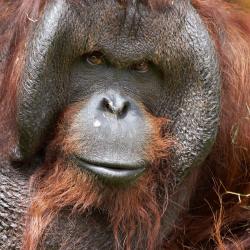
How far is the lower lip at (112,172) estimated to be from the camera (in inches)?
72.6

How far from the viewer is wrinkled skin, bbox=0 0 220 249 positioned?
187 centimetres

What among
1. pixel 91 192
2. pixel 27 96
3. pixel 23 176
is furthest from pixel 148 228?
pixel 27 96

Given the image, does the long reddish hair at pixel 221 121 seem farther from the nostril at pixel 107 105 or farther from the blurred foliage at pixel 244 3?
the nostril at pixel 107 105

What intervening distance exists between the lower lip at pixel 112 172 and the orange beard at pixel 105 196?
35mm

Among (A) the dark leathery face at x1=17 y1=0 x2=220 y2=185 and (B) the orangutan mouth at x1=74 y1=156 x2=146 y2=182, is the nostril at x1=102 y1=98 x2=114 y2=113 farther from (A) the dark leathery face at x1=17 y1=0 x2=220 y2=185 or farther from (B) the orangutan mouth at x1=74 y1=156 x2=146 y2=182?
(B) the orangutan mouth at x1=74 y1=156 x2=146 y2=182

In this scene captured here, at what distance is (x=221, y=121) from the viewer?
224 centimetres

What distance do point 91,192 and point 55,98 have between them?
0.29m

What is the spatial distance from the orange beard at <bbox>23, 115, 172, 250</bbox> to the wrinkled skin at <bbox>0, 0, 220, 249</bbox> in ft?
0.13

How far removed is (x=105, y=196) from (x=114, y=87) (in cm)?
32

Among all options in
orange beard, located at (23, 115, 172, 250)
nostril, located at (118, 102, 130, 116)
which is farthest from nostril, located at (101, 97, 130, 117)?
orange beard, located at (23, 115, 172, 250)

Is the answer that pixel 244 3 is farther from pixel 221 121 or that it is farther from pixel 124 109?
pixel 124 109

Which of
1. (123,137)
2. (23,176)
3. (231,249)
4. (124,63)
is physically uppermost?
(124,63)

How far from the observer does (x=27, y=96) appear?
1904 millimetres

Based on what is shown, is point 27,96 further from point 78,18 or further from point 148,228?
point 148,228
